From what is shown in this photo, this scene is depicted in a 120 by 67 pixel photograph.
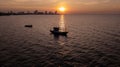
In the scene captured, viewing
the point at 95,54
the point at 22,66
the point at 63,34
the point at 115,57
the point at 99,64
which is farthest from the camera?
the point at 63,34

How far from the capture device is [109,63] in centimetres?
3506

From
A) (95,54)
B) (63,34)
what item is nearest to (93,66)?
(95,54)

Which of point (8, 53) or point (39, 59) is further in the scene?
point (8, 53)

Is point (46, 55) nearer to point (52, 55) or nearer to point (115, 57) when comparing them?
point (52, 55)

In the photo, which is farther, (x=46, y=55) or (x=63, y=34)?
(x=63, y=34)

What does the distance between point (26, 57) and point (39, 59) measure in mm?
4525

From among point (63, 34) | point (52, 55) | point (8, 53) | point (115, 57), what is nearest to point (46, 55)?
point (52, 55)

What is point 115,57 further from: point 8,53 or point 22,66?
point 8,53

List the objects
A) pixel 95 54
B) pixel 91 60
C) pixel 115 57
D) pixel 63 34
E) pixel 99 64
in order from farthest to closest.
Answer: pixel 63 34, pixel 95 54, pixel 115 57, pixel 91 60, pixel 99 64

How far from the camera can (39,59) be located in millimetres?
37594

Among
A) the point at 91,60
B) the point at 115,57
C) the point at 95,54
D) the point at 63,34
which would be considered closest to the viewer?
the point at 91,60

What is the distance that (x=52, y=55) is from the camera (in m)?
41.1

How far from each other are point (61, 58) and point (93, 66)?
34.4ft

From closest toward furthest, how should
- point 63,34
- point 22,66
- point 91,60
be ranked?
point 22,66
point 91,60
point 63,34
